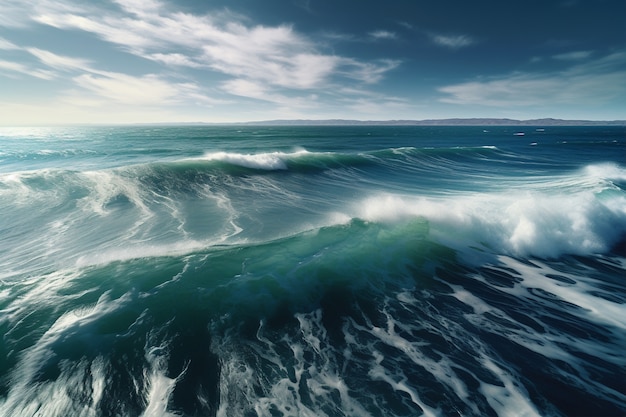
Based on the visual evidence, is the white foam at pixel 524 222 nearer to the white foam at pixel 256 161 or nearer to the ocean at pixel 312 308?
the ocean at pixel 312 308

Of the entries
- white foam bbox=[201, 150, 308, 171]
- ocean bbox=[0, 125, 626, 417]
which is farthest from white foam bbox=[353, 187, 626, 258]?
white foam bbox=[201, 150, 308, 171]

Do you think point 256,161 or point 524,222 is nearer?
point 524,222

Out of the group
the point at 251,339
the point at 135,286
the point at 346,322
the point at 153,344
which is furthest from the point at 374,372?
the point at 135,286

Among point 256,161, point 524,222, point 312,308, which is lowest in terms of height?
point 312,308

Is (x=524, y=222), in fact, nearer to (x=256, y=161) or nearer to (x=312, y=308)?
(x=312, y=308)

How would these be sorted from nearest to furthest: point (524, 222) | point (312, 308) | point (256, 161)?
1. point (312, 308)
2. point (524, 222)
3. point (256, 161)

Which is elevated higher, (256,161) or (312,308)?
(256,161)

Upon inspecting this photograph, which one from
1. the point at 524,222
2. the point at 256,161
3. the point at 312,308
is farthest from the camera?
the point at 256,161

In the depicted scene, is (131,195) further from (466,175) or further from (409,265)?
(466,175)

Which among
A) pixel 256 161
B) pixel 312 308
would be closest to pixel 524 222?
pixel 312 308

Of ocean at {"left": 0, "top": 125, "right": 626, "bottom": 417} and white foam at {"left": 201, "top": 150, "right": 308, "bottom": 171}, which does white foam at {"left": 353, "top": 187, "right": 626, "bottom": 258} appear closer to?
ocean at {"left": 0, "top": 125, "right": 626, "bottom": 417}
